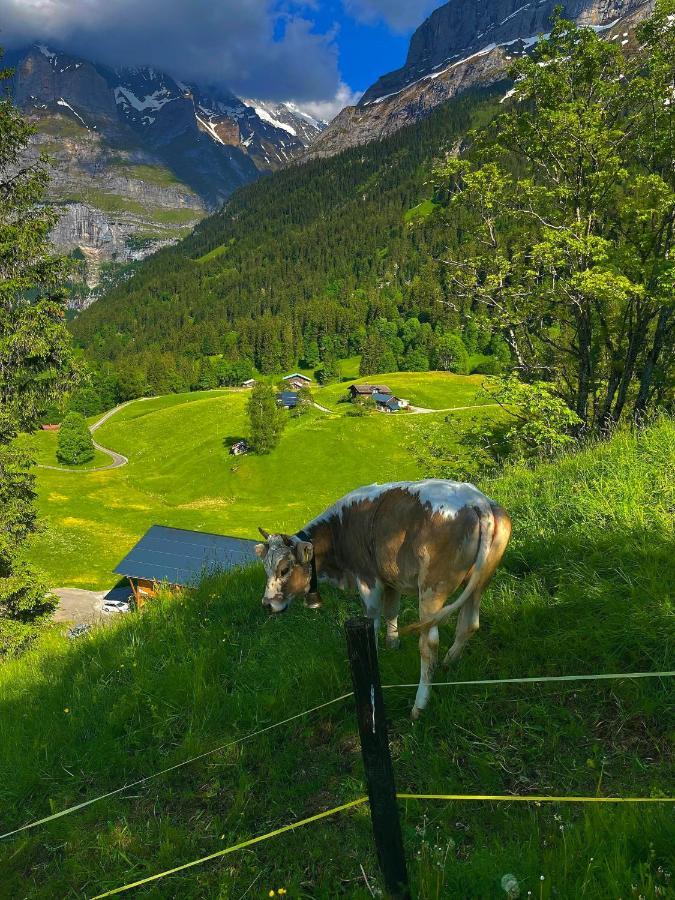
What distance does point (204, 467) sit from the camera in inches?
3314

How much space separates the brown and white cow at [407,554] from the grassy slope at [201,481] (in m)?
46.2

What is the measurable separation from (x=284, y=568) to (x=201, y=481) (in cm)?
7732

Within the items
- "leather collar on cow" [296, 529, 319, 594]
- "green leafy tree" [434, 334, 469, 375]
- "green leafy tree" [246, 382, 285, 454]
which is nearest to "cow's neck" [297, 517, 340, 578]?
"leather collar on cow" [296, 529, 319, 594]

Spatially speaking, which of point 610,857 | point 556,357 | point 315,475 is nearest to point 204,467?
point 315,475

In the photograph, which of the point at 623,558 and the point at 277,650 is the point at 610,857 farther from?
the point at 277,650

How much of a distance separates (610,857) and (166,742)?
456 cm

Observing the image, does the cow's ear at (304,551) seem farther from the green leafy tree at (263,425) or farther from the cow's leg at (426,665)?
the green leafy tree at (263,425)

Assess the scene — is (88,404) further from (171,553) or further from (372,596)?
(372,596)

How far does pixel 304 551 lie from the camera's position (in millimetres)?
6051

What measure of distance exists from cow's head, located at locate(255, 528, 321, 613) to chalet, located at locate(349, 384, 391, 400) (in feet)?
340

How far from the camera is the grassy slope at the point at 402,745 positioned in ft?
10.8

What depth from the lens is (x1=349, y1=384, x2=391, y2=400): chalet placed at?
11056 centimetres

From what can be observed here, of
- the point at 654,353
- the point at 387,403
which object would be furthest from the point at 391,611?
the point at 387,403

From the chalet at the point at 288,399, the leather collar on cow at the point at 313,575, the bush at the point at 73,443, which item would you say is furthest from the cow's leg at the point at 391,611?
the bush at the point at 73,443
